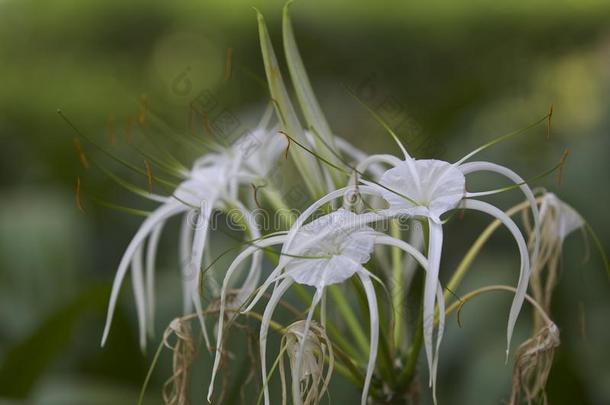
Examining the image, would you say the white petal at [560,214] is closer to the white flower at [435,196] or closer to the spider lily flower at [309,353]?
the white flower at [435,196]

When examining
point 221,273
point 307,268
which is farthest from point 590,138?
point 307,268

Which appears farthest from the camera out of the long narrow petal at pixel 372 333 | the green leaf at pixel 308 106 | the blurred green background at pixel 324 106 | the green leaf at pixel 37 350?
the blurred green background at pixel 324 106

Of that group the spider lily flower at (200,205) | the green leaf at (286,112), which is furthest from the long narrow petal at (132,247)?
the green leaf at (286,112)

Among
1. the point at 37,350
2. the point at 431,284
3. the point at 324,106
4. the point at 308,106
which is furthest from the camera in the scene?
the point at 324,106

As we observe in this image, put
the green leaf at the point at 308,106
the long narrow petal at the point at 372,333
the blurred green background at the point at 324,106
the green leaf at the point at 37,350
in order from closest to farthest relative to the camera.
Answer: the long narrow petal at the point at 372,333 < the green leaf at the point at 308,106 < the green leaf at the point at 37,350 < the blurred green background at the point at 324,106

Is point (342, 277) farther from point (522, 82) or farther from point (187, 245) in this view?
point (522, 82)

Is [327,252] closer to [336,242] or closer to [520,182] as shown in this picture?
[336,242]

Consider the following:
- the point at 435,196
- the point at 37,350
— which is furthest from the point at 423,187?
the point at 37,350
